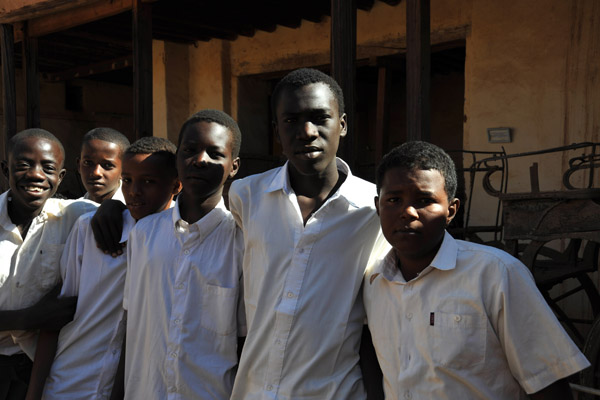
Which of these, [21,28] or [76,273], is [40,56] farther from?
[76,273]

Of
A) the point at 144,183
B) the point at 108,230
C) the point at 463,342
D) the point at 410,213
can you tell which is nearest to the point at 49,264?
the point at 108,230

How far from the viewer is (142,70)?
17.5ft

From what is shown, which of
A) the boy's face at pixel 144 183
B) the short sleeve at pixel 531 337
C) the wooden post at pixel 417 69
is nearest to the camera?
the short sleeve at pixel 531 337

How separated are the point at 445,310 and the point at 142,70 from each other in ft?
14.5

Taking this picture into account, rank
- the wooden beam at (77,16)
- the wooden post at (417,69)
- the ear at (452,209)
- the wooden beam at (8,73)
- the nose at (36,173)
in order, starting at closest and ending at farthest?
the ear at (452,209), the nose at (36,173), the wooden post at (417,69), the wooden beam at (77,16), the wooden beam at (8,73)

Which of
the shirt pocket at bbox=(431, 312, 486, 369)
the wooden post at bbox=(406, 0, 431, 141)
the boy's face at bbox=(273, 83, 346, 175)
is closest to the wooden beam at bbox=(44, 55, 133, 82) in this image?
the wooden post at bbox=(406, 0, 431, 141)

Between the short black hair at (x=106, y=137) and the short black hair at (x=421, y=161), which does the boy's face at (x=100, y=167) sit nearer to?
the short black hair at (x=106, y=137)

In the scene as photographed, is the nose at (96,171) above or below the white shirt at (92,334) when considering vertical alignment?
above

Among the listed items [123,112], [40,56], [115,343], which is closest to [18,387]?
[115,343]

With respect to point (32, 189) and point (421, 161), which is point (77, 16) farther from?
point (421, 161)

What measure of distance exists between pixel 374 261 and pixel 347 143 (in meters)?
1.99

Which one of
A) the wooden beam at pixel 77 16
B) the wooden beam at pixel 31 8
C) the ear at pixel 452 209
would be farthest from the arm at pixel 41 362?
the wooden beam at pixel 31 8

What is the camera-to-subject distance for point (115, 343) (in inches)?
88.4

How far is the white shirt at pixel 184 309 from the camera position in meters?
1.92
